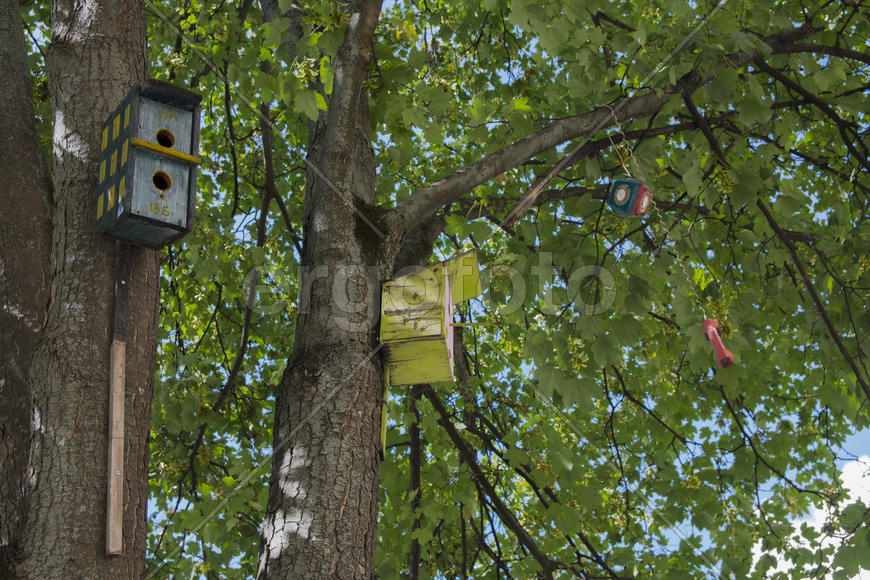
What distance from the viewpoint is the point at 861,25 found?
4180 millimetres

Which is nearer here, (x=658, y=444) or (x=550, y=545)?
(x=550, y=545)

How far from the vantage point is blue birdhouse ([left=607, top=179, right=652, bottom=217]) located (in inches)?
119

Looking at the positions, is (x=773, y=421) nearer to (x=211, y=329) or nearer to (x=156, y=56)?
(x=211, y=329)

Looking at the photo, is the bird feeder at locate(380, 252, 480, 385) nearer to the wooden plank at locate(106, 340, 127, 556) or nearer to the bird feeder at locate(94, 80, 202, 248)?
the bird feeder at locate(94, 80, 202, 248)

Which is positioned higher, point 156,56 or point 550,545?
point 156,56

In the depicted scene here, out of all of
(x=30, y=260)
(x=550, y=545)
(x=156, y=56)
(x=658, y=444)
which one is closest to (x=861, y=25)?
(x=658, y=444)

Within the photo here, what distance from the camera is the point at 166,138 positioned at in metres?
2.55

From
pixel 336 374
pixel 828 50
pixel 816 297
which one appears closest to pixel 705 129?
pixel 828 50

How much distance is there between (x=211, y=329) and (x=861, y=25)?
428cm

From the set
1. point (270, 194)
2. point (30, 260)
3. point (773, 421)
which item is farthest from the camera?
point (773, 421)

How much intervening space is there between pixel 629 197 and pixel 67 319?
2.02 meters

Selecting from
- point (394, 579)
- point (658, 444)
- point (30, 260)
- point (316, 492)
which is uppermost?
point (30, 260)

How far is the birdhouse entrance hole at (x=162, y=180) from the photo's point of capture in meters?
2.48

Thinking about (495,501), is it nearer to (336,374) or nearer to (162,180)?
(336,374)
